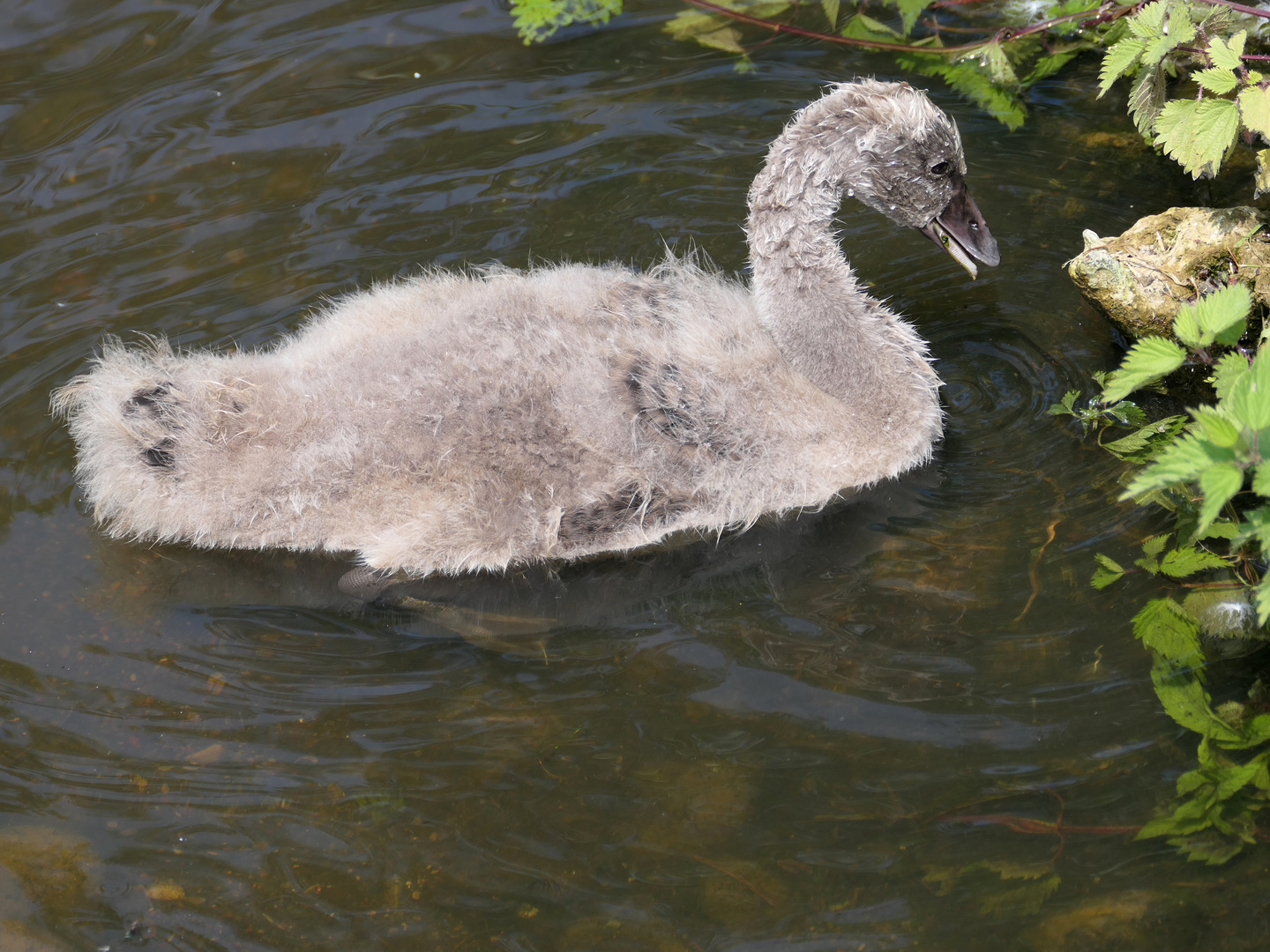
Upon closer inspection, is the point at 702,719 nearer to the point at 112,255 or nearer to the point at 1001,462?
the point at 1001,462

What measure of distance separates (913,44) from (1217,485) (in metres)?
3.98

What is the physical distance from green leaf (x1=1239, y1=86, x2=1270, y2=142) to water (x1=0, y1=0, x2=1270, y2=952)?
3.57 feet

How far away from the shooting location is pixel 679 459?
163 inches

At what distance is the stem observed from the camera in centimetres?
552

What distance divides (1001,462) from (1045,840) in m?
1.62

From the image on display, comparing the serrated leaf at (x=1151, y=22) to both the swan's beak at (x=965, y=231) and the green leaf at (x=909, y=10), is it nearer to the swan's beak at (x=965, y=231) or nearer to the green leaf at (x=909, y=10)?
the swan's beak at (x=965, y=231)

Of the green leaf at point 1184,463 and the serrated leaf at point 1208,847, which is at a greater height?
the green leaf at point 1184,463

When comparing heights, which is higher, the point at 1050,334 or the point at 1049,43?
the point at 1049,43

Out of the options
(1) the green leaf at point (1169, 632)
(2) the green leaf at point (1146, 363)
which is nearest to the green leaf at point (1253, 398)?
(2) the green leaf at point (1146, 363)

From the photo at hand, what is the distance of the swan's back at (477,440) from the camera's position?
404 cm

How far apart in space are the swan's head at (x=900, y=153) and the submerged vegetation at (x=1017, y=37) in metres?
0.82

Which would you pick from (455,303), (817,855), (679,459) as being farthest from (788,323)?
(817,855)

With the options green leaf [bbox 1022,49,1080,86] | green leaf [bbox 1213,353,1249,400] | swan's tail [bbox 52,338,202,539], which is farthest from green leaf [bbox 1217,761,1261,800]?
green leaf [bbox 1022,49,1080,86]

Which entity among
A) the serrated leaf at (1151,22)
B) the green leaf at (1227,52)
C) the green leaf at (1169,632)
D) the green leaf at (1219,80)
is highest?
the serrated leaf at (1151,22)
